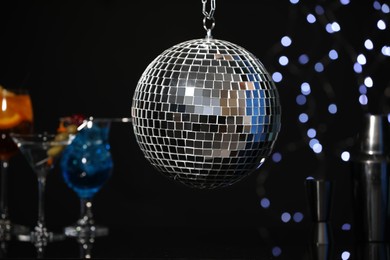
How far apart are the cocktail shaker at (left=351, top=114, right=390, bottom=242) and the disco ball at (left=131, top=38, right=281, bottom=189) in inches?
29.9

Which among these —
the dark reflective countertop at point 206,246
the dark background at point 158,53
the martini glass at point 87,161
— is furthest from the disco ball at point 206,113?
the dark background at point 158,53

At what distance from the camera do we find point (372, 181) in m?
2.08

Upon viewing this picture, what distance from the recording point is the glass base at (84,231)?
2.18 meters

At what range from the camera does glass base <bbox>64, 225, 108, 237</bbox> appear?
7.15 ft

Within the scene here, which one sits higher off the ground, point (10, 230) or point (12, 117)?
point (12, 117)

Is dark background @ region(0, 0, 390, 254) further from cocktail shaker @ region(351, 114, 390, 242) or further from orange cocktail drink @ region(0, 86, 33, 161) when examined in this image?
cocktail shaker @ region(351, 114, 390, 242)

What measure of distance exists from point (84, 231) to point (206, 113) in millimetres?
981

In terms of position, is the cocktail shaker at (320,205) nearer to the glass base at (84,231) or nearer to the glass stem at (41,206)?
the glass base at (84,231)

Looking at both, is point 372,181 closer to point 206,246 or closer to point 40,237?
point 206,246

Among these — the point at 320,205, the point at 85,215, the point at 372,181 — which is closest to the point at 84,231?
the point at 85,215

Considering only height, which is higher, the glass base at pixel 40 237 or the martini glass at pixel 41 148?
the martini glass at pixel 41 148

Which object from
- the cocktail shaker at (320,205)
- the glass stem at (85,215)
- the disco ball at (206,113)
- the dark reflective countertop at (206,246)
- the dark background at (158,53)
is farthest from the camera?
the dark background at (158,53)

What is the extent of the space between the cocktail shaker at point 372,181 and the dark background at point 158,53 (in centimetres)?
73

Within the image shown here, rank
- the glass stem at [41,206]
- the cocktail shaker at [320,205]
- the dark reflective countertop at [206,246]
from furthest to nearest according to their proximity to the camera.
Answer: the glass stem at [41,206] < the cocktail shaker at [320,205] < the dark reflective countertop at [206,246]
